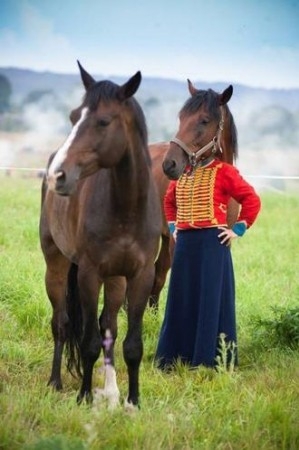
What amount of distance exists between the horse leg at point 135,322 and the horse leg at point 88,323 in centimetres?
19

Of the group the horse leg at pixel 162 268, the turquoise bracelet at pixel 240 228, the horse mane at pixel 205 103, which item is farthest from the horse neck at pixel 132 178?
the horse leg at pixel 162 268

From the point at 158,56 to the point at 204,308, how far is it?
656 centimetres

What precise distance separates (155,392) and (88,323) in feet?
2.10

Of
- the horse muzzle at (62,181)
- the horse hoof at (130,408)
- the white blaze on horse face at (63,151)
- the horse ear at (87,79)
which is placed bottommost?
the horse hoof at (130,408)

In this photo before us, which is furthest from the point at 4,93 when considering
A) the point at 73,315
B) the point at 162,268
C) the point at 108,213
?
the point at 108,213

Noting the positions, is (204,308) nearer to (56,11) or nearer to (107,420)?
(107,420)

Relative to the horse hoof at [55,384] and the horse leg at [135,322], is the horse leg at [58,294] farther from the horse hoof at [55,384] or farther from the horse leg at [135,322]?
the horse leg at [135,322]

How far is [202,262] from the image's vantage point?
15.0 feet

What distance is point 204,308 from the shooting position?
4.56 m

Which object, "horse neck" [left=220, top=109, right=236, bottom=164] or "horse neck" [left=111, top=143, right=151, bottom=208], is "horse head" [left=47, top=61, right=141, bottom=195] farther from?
"horse neck" [left=220, top=109, right=236, bottom=164]

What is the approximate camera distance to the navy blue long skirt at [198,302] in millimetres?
4543

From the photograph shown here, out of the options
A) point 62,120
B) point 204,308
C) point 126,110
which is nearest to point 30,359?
point 204,308

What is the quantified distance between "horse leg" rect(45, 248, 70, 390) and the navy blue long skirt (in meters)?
0.71

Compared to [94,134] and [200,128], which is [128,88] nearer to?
[94,134]
